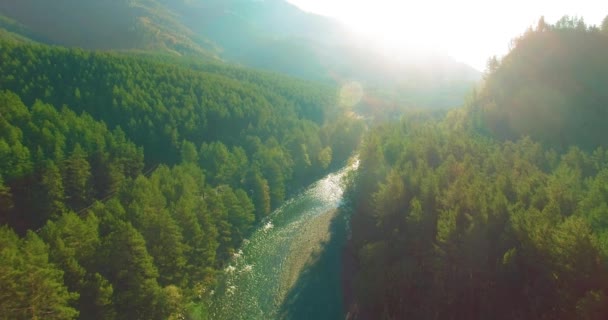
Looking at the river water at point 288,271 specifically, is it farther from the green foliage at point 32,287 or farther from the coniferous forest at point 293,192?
the green foliage at point 32,287

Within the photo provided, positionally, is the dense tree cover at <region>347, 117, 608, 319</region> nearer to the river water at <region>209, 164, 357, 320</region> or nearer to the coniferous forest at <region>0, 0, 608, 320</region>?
the coniferous forest at <region>0, 0, 608, 320</region>

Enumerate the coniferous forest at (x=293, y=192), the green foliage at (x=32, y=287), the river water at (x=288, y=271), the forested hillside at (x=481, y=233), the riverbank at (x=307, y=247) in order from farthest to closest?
the riverbank at (x=307, y=247)
the river water at (x=288, y=271)
the coniferous forest at (x=293, y=192)
the green foliage at (x=32, y=287)
the forested hillside at (x=481, y=233)

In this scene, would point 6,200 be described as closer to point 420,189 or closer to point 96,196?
point 96,196

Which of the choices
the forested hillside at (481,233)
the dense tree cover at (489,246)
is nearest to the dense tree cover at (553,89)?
the forested hillside at (481,233)

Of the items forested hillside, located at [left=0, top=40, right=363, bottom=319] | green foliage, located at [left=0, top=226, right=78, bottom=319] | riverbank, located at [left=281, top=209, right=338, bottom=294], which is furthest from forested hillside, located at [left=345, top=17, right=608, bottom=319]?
green foliage, located at [left=0, top=226, right=78, bottom=319]

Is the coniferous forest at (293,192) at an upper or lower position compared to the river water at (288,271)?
upper

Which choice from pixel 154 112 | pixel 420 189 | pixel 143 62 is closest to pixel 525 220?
pixel 420 189
